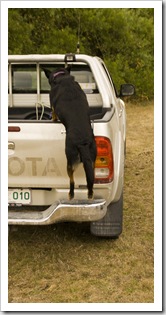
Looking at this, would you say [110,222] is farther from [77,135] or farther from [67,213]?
[77,135]

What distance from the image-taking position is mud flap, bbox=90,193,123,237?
13.4 ft

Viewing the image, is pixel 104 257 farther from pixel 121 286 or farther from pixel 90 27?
pixel 90 27

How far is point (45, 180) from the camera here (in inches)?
140

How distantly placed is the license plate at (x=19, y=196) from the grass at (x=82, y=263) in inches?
24.1

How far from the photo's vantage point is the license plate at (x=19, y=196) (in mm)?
3656

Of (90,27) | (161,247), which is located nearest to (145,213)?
(161,247)

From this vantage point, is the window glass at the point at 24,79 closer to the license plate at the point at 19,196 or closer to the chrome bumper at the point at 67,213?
the license plate at the point at 19,196

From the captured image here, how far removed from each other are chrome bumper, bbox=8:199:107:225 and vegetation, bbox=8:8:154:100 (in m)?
8.30

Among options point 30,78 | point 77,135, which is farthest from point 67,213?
point 30,78

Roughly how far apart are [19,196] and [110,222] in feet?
2.99

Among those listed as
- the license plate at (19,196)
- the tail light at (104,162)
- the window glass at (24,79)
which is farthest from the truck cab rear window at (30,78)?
the license plate at (19,196)

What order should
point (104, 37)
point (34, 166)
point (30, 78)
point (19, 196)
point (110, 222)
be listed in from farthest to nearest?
point (104, 37) < point (30, 78) < point (110, 222) < point (19, 196) < point (34, 166)

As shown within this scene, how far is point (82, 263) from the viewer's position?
3.96 metres

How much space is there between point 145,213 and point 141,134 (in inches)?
202
